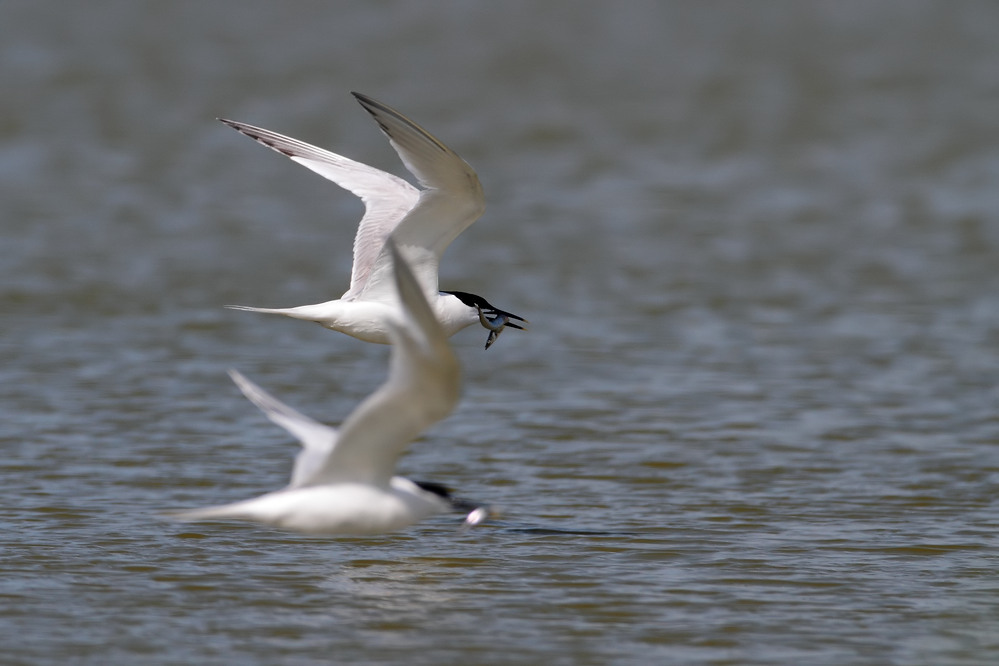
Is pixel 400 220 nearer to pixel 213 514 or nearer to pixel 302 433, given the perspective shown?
pixel 302 433

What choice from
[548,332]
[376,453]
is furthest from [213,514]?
[548,332]

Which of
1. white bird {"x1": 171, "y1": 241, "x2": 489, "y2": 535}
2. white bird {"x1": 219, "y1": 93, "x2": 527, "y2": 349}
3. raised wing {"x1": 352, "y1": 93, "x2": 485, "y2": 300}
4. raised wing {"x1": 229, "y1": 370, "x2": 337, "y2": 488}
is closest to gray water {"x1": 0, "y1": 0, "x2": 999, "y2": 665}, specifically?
white bird {"x1": 171, "y1": 241, "x2": 489, "y2": 535}

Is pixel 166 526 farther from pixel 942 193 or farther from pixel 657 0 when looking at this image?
pixel 657 0

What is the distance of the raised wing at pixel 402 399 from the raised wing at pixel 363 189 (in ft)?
7.69

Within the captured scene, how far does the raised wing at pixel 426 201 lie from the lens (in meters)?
7.29

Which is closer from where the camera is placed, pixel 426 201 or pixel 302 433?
pixel 302 433

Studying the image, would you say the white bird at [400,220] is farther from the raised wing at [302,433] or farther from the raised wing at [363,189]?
the raised wing at [302,433]

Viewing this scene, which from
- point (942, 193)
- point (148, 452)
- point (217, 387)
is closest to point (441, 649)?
point (148, 452)

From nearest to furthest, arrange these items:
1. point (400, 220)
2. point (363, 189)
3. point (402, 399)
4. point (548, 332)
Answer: point (402, 399) → point (400, 220) → point (363, 189) → point (548, 332)

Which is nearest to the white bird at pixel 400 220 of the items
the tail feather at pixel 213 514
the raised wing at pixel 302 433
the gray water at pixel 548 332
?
the raised wing at pixel 302 433

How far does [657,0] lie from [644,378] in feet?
43.0

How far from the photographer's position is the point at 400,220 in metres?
8.24

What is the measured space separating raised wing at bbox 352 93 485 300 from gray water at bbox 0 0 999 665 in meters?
1.30

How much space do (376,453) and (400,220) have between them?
239 centimetres
